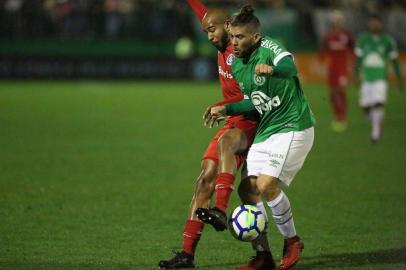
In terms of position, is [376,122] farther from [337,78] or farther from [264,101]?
[264,101]

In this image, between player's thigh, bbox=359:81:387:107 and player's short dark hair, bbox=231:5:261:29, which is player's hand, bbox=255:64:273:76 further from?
player's thigh, bbox=359:81:387:107

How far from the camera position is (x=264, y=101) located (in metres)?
7.62

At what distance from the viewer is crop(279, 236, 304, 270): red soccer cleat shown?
7.57m

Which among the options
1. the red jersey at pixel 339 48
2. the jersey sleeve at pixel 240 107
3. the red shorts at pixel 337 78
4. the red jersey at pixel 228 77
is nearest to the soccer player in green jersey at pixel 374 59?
the red shorts at pixel 337 78

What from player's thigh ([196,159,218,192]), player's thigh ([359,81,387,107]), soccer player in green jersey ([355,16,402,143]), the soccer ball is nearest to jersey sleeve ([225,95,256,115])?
player's thigh ([196,159,218,192])

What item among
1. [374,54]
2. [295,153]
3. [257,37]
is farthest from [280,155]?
[374,54]

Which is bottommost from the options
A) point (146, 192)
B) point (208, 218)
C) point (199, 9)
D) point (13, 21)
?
point (146, 192)

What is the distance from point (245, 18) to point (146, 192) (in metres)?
5.11

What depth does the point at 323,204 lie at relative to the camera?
36.8 ft

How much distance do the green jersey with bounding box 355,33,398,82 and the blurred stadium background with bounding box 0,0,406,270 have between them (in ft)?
4.48

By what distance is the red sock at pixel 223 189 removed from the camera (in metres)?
7.29

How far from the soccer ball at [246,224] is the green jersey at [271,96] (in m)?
0.68

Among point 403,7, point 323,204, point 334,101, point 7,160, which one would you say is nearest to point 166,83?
point 403,7

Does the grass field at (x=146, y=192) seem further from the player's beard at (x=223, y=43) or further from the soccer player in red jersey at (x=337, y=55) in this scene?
the player's beard at (x=223, y=43)
